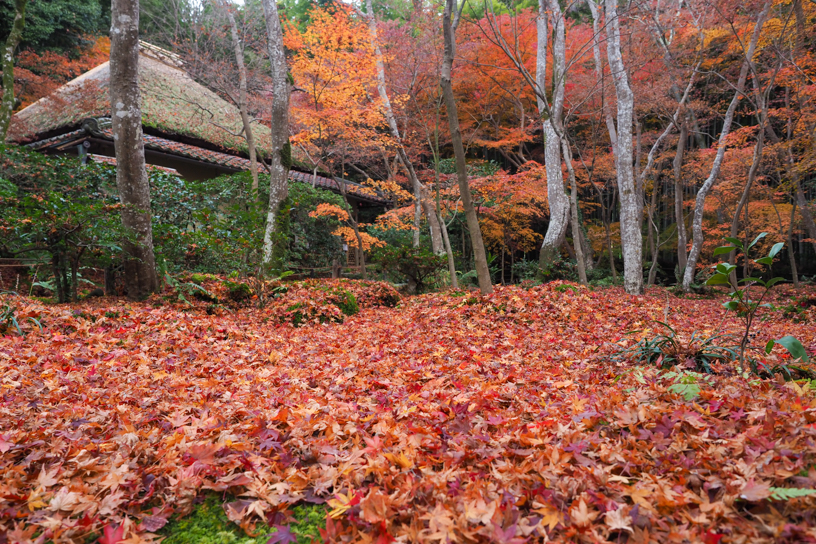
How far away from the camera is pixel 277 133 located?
8625 mm

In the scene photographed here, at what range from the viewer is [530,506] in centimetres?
151

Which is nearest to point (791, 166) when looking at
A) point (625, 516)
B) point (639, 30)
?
point (639, 30)

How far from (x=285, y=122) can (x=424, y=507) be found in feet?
27.9

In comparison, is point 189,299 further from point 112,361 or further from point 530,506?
point 530,506

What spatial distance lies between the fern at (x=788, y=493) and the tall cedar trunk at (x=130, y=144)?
21.1 ft

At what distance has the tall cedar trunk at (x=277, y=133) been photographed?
854cm

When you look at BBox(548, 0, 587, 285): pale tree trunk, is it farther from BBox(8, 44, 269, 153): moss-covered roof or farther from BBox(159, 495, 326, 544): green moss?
BBox(8, 44, 269, 153): moss-covered roof

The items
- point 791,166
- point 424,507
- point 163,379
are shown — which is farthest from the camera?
point 791,166

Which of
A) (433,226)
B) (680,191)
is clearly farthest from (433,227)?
(680,191)

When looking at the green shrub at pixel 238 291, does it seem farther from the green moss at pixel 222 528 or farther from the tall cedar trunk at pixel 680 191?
the tall cedar trunk at pixel 680 191

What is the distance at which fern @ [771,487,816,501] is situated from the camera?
Result: 4.14ft

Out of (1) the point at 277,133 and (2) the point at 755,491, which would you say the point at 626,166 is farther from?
(2) the point at 755,491

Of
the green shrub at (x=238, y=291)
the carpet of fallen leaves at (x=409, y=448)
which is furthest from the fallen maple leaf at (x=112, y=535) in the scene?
the green shrub at (x=238, y=291)

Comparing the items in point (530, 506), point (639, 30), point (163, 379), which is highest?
point (639, 30)
